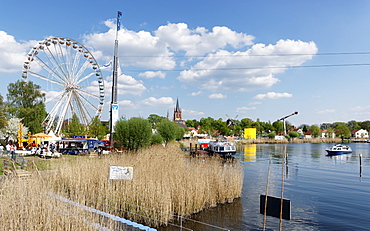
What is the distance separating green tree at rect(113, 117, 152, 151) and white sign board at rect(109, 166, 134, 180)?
50.3 feet

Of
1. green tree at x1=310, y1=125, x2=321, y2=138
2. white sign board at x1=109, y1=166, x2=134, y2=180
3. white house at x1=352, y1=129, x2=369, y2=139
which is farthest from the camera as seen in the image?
white house at x1=352, y1=129, x2=369, y2=139

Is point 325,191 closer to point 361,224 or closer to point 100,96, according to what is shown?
point 361,224

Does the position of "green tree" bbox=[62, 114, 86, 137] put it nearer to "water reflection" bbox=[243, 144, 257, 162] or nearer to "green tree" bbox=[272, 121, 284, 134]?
"water reflection" bbox=[243, 144, 257, 162]

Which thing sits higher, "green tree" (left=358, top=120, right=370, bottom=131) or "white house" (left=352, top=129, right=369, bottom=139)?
"green tree" (left=358, top=120, right=370, bottom=131)

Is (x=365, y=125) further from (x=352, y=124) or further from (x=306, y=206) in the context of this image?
(x=306, y=206)

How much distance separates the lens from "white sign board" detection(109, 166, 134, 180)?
10.1 m

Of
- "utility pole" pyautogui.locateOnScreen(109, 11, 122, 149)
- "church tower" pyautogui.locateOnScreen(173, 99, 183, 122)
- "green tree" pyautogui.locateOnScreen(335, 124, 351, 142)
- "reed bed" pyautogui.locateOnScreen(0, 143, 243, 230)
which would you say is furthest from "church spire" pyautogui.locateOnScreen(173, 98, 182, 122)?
"reed bed" pyautogui.locateOnScreen(0, 143, 243, 230)

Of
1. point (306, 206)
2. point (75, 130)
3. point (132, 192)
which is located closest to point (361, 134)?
point (75, 130)

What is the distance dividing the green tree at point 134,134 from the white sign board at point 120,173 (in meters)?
15.3

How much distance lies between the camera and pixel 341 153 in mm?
50438

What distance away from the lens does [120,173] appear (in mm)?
10195

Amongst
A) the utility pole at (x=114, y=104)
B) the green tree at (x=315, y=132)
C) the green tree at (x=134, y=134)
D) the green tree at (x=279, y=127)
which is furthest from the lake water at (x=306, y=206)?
the green tree at (x=315, y=132)

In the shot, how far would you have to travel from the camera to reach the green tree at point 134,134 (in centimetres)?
2567

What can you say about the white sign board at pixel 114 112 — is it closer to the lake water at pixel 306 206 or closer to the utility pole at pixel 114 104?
the utility pole at pixel 114 104
